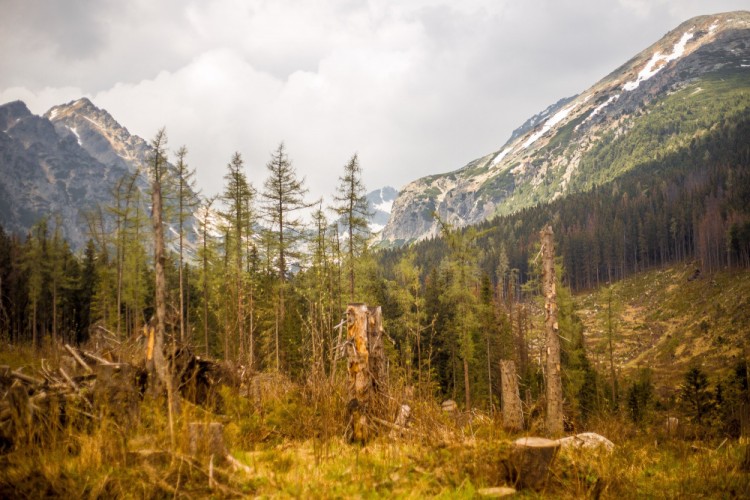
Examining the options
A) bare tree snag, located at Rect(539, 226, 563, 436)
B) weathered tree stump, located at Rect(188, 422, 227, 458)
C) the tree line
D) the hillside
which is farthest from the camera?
the hillside

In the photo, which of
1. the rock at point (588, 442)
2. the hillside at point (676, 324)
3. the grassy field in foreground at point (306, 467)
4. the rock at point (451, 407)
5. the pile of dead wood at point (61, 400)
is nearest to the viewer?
the grassy field in foreground at point (306, 467)

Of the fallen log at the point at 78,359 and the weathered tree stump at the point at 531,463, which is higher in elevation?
the fallen log at the point at 78,359

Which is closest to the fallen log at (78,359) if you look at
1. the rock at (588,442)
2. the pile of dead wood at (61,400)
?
the pile of dead wood at (61,400)

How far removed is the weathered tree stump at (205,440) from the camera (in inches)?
174

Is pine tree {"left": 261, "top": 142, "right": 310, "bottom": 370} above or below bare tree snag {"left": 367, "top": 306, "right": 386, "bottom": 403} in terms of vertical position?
above

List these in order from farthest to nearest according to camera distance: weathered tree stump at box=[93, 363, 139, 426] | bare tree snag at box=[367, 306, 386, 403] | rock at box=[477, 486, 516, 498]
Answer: bare tree snag at box=[367, 306, 386, 403]
weathered tree stump at box=[93, 363, 139, 426]
rock at box=[477, 486, 516, 498]

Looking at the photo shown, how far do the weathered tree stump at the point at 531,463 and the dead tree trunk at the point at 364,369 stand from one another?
2.55 meters

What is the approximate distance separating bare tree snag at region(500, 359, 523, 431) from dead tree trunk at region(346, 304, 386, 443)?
324 centimetres

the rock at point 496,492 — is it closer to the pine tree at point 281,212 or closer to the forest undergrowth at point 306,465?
the forest undergrowth at point 306,465

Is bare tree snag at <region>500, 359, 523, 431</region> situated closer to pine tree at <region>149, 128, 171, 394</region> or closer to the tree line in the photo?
the tree line

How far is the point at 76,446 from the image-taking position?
15.6 feet

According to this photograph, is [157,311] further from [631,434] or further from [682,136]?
[682,136]

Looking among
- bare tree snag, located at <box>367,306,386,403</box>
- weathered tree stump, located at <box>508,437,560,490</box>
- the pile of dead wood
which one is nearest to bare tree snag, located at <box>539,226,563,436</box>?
bare tree snag, located at <box>367,306,386,403</box>

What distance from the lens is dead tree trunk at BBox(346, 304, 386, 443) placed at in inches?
261
